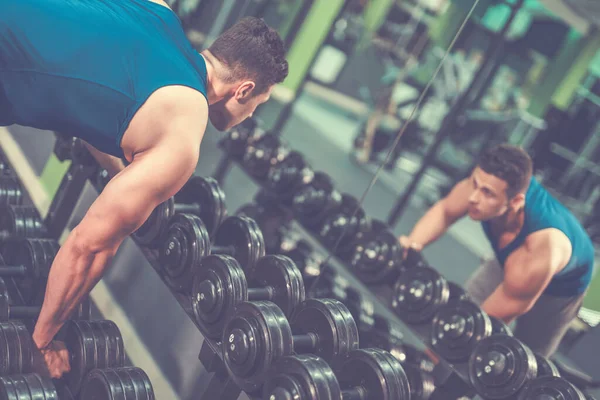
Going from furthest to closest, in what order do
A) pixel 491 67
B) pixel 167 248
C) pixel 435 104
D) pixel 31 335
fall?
pixel 435 104
pixel 491 67
pixel 167 248
pixel 31 335

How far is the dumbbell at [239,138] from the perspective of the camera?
323 cm

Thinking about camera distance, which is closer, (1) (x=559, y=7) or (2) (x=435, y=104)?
(1) (x=559, y=7)

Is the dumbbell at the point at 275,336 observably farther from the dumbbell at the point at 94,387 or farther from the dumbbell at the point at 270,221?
the dumbbell at the point at 270,221

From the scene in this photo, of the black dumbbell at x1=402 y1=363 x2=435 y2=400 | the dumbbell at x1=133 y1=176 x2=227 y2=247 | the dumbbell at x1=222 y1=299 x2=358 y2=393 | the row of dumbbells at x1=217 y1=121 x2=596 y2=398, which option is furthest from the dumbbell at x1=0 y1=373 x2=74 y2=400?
the black dumbbell at x1=402 y1=363 x2=435 y2=400

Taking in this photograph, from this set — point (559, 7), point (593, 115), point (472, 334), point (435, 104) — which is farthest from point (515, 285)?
point (435, 104)

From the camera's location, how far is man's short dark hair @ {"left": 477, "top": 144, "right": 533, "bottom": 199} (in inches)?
87.1

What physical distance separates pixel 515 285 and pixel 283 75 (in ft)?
4.37

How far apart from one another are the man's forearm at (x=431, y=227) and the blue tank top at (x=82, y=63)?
1705 millimetres

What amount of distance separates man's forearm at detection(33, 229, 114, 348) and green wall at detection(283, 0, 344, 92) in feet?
19.9

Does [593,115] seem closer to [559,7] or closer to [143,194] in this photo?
[559,7]

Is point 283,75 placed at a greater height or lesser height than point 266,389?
greater

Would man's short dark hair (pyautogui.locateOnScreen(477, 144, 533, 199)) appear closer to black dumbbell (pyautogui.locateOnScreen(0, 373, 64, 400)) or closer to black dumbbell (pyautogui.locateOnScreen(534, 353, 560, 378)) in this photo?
black dumbbell (pyautogui.locateOnScreen(534, 353, 560, 378))

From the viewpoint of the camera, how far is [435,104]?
6.56m

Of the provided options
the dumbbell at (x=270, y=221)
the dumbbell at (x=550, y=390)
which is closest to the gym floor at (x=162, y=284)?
the dumbbell at (x=270, y=221)
